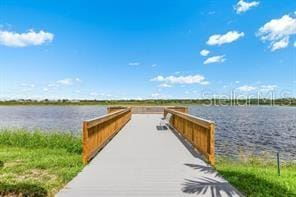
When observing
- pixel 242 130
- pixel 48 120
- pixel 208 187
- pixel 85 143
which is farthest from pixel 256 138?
pixel 48 120

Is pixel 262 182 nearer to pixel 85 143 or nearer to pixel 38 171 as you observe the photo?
pixel 85 143

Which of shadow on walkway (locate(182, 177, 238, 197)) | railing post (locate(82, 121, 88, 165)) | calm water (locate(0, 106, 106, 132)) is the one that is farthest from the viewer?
calm water (locate(0, 106, 106, 132))

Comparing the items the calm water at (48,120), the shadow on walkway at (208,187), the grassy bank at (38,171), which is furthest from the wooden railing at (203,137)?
the calm water at (48,120)

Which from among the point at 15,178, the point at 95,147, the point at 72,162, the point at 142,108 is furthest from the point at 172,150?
the point at 142,108

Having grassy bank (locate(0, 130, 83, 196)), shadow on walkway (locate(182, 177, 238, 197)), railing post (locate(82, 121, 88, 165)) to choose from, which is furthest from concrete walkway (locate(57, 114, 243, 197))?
grassy bank (locate(0, 130, 83, 196))

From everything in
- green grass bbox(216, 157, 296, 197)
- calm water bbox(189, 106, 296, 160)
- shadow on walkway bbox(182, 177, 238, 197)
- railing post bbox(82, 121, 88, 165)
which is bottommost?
calm water bbox(189, 106, 296, 160)

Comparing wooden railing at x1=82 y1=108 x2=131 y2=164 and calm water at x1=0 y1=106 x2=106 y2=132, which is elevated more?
wooden railing at x1=82 y1=108 x2=131 y2=164

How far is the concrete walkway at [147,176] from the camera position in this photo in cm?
575

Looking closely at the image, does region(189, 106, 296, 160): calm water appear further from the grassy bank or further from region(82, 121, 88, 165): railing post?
region(82, 121, 88, 165): railing post

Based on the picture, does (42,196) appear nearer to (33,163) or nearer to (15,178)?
(15,178)

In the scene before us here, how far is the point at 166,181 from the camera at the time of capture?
6.46m

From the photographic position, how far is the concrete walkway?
227 inches

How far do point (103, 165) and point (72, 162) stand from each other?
3.57 ft

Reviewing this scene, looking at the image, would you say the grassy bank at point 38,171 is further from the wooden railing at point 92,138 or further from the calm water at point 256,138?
the calm water at point 256,138
